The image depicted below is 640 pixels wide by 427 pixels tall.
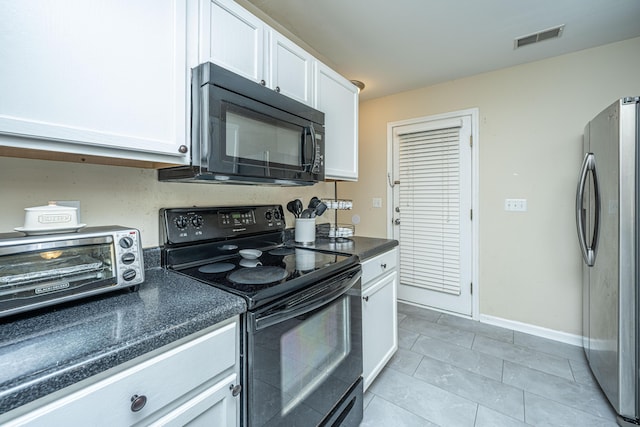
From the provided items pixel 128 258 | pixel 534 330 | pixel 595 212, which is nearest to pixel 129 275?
pixel 128 258

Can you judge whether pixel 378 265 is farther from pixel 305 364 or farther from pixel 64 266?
pixel 64 266

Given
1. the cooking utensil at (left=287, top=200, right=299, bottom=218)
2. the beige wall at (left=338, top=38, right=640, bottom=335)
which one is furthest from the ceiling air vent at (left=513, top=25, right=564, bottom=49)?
the cooking utensil at (left=287, top=200, right=299, bottom=218)

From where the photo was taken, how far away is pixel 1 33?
28.4 inches

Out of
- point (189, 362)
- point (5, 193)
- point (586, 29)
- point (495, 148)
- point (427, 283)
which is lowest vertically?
point (427, 283)

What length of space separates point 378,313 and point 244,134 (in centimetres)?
132

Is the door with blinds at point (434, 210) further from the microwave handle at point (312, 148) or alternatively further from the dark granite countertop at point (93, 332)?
the dark granite countertop at point (93, 332)

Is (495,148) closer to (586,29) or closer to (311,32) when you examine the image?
(586,29)

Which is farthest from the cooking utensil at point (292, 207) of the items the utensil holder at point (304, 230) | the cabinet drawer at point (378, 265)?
the cabinet drawer at point (378, 265)

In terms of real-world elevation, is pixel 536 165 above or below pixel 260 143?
above

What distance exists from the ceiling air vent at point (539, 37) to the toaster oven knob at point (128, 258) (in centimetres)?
283

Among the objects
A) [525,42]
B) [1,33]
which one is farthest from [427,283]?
[1,33]

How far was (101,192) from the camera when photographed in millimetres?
1145

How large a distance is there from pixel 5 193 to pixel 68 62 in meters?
0.49

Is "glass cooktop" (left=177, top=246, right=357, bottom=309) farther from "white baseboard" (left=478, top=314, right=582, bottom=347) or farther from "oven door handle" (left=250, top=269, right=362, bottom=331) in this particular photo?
"white baseboard" (left=478, top=314, right=582, bottom=347)
